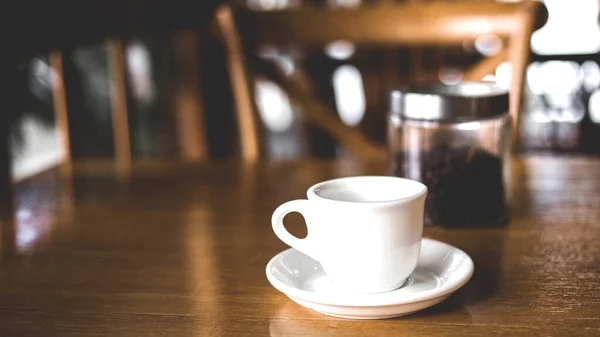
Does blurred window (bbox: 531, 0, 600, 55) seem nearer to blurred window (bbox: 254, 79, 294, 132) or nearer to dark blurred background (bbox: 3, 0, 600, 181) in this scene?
dark blurred background (bbox: 3, 0, 600, 181)

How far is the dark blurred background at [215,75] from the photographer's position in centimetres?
187

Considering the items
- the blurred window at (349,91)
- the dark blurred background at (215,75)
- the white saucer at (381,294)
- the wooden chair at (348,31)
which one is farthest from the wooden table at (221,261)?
the blurred window at (349,91)

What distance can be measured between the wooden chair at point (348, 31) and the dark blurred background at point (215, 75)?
45 centimetres

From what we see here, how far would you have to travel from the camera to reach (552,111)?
2.85 metres

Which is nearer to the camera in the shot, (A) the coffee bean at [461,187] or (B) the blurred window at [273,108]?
(A) the coffee bean at [461,187]

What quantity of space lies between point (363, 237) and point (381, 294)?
0.05 metres

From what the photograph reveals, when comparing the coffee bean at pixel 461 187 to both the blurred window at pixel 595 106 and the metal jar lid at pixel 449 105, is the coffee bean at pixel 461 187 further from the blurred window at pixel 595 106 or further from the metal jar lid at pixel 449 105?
the blurred window at pixel 595 106

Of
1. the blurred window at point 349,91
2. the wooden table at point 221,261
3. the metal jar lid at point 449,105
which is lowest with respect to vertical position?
the blurred window at point 349,91

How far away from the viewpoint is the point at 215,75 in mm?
2463

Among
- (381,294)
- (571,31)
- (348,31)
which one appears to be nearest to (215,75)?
(348,31)

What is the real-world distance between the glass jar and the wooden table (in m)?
0.03

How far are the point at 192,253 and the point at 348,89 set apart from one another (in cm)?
211

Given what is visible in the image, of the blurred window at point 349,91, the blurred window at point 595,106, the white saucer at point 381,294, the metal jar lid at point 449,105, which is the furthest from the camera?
the blurred window at point 595,106

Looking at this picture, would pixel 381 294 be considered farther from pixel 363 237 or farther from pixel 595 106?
pixel 595 106
